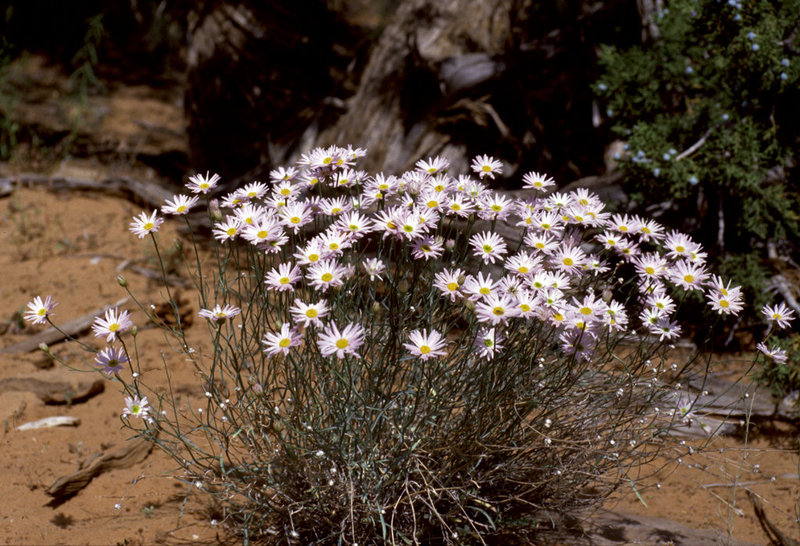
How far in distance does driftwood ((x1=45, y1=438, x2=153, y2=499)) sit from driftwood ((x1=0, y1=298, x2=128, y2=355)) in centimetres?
120

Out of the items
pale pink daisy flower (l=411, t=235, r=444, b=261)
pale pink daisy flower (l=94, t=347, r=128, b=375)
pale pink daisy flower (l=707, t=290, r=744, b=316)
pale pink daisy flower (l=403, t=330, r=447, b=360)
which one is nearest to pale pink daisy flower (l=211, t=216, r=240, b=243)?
pale pink daisy flower (l=94, t=347, r=128, b=375)

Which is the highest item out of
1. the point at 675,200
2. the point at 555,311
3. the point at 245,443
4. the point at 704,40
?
the point at 704,40

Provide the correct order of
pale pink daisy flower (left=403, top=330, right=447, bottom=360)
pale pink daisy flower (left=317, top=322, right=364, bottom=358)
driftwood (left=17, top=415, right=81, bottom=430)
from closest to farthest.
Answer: pale pink daisy flower (left=317, top=322, right=364, bottom=358), pale pink daisy flower (left=403, top=330, right=447, bottom=360), driftwood (left=17, top=415, right=81, bottom=430)

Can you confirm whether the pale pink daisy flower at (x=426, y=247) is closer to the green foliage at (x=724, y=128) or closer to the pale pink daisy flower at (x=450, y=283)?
the pale pink daisy flower at (x=450, y=283)

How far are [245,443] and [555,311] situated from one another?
48.9 inches

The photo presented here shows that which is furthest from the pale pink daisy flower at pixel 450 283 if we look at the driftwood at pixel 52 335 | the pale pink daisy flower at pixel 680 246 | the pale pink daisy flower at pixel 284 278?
the driftwood at pixel 52 335

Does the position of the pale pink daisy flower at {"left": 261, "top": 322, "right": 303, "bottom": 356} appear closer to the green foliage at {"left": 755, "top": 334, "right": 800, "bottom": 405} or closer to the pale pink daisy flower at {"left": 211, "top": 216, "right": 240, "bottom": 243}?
the pale pink daisy flower at {"left": 211, "top": 216, "right": 240, "bottom": 243}

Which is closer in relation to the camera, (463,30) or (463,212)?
(463,212)

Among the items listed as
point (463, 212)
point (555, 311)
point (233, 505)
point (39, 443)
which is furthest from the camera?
point (39, 443)

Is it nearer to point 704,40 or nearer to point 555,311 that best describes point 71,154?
point 704,40

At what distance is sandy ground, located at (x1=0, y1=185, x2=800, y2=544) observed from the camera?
2865mm

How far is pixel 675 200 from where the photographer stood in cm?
439

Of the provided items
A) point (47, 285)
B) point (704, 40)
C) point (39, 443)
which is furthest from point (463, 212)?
point (47, 285)

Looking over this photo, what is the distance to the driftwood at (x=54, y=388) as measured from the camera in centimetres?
372
